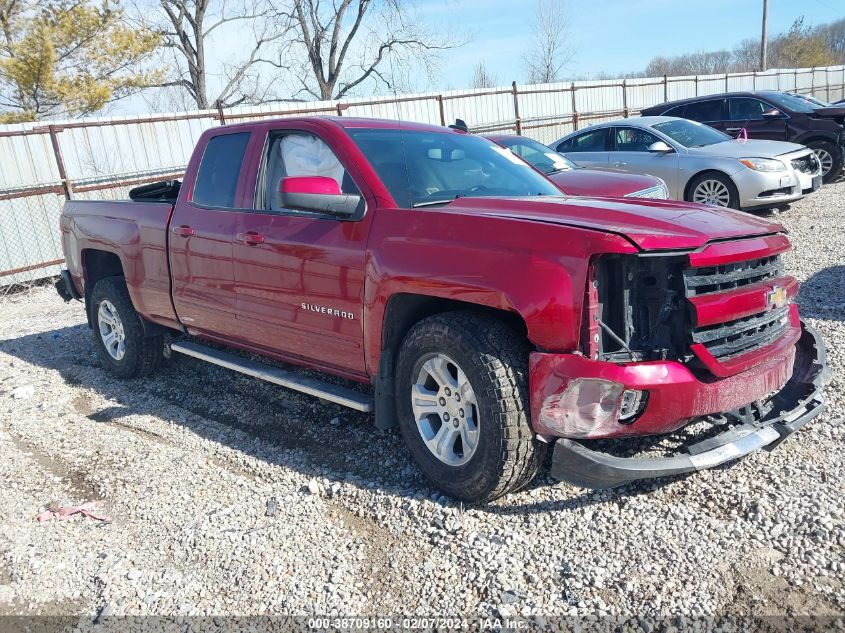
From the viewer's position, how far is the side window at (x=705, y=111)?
13.3 metres

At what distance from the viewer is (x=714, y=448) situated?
293 cm

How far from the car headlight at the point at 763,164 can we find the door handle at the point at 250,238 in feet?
26.7

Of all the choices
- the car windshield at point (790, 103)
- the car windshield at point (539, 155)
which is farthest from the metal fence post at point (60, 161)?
the car windshield at point (790, 103)

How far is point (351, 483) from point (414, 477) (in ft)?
1.13

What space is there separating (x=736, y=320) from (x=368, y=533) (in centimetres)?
198

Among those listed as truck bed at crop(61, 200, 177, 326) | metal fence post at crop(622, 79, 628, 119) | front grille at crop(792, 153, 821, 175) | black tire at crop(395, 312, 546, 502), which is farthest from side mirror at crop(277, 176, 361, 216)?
metal fence post at crop(622, 79, 628, 119)

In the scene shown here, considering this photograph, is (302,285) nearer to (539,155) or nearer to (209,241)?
(209,241)

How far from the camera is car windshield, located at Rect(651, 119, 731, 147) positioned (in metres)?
10.8

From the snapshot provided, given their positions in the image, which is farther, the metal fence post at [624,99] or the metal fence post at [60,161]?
the metal fence post at [624,99]

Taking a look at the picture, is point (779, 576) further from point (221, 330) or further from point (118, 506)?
point (221, 330)

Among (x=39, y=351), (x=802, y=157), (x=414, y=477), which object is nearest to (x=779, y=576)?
(x=414, y=477)

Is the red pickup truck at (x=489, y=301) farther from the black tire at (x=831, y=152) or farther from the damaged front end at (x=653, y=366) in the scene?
the black tire at (x=831, y=152)

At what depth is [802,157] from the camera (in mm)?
10258

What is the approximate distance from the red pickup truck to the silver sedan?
6.43 metres
